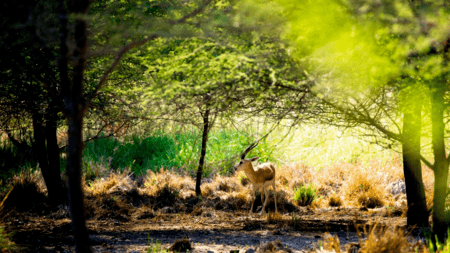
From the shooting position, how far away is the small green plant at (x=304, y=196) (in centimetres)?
903

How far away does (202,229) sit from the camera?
6891mm

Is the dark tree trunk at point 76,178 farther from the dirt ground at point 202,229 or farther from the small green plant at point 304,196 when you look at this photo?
the small green plant at point 304,196

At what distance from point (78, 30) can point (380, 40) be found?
2858 mm

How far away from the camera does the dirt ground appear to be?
17.5 ft

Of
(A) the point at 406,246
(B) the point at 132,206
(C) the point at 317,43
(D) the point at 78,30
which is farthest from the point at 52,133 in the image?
(A) the point at 406,246

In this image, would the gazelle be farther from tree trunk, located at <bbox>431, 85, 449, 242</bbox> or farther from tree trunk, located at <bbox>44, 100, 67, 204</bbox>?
tree trunk, located at <bbox>44, 100, 67, 204</bbox>

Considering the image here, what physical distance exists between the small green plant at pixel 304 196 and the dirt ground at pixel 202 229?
14.8 inches

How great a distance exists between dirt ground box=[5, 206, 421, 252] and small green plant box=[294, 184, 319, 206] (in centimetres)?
38

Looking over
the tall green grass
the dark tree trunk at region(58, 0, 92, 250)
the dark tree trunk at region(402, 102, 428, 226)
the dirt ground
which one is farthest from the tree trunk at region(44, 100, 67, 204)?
the dark tree trunk at region(402, 102, 428, 226)

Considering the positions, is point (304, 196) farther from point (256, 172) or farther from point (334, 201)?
point (256, 172)

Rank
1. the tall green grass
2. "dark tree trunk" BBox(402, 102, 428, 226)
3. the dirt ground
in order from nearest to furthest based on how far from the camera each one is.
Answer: the dirt ground, "dark tree trunk" BBox(402, 102, 428, 226), the tall green grass

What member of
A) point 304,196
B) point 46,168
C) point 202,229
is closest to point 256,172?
point 202,229

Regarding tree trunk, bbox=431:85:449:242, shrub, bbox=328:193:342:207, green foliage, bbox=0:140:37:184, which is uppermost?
green foliage, bbox=0:140:37:184

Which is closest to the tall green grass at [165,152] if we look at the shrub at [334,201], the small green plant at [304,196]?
the small green plant at [304,196]
